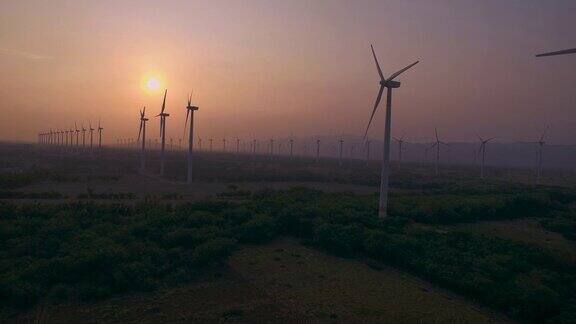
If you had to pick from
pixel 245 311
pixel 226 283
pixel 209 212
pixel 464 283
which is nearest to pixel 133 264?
pixel 226 283

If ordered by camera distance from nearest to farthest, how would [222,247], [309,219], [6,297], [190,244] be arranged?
[6,297] → [222,247] → [190,244] → [309,219]

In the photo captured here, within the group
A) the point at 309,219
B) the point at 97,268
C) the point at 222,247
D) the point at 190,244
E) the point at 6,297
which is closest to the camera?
the point at 6,297

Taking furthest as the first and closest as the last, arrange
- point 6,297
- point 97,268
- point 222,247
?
point 222,247 → point 97,268 → point 6,297

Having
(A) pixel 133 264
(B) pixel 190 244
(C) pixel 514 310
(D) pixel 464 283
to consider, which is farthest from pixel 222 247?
(C) pixel 514 310

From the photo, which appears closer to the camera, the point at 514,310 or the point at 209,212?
the point at 514,310

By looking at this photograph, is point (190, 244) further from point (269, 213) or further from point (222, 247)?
point (269, 213)

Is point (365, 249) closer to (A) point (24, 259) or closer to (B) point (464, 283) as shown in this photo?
(B) point (464, 283)

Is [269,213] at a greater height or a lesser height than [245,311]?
greater

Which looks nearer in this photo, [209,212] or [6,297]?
[6,297]
